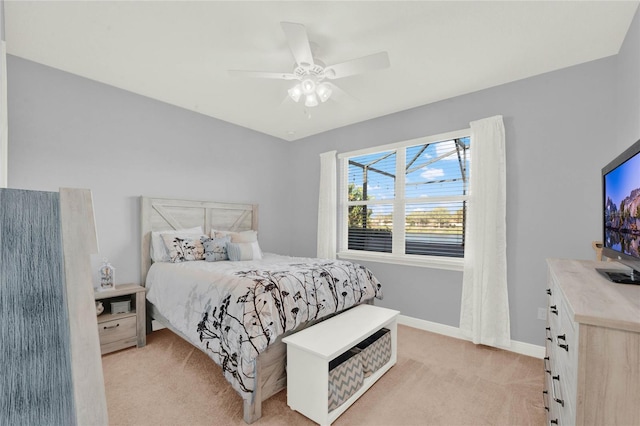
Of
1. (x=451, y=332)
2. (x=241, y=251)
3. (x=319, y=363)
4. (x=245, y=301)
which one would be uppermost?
(x=241, y=251)

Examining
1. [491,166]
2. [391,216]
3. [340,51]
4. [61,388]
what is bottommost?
→ [61,388]

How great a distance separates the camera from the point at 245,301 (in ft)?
6.13

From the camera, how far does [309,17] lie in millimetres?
1915

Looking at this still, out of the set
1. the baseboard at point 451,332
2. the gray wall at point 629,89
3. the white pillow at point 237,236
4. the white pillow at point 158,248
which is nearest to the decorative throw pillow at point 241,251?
the white pillow at point 237,236

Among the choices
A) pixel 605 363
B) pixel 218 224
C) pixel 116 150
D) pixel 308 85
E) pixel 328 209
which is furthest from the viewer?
pixel 328 209

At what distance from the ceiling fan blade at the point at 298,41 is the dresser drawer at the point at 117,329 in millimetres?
2724

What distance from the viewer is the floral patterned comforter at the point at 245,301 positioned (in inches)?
70.7

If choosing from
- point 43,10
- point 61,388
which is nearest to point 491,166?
point 61,388

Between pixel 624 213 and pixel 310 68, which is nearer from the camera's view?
pixel 624 213

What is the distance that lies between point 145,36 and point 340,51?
1.45 metres

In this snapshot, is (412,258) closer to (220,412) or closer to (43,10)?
(220,412)

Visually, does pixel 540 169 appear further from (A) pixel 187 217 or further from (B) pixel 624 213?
(A) pixel 187 217

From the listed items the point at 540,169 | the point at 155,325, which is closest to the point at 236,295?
the point at 155,325

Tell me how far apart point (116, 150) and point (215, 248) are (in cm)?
142
